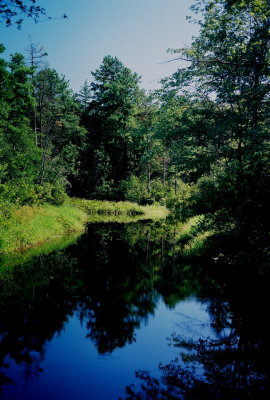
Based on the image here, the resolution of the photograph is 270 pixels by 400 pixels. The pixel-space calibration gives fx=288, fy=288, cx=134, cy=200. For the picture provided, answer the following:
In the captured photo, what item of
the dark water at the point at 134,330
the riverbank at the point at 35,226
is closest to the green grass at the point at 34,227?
the riverbank at the point at 35,226

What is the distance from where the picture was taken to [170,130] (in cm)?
1664

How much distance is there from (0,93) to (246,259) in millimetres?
17365

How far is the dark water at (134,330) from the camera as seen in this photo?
5.45 m

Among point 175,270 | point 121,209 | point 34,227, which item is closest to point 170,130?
point 175,270

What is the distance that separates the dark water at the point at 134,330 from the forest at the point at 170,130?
2.57 metres

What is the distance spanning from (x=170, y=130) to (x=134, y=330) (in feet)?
38.8

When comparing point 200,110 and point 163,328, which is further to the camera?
point 200,110

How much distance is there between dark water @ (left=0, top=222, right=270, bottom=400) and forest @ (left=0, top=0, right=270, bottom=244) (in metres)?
2.57

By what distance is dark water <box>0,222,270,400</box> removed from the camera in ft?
17.9

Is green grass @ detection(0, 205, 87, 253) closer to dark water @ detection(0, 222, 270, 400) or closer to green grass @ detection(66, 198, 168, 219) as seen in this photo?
dark water @ detection(0, 222, 270, 400)

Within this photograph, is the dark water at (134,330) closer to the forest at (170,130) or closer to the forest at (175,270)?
the forest at (175,270)

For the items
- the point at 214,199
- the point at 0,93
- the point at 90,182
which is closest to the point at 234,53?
the point at 214,199

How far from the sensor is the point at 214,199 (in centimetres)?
960

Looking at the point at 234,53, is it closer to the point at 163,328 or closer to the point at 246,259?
the point at 246,259
